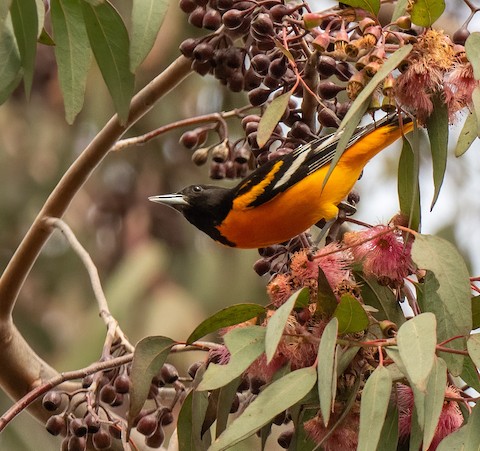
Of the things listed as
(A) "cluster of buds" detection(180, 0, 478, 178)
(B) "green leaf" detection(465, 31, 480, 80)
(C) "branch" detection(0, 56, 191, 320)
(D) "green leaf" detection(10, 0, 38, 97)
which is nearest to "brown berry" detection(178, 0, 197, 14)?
(A) "cluster of buds" detection(180, 0, 478, 178)

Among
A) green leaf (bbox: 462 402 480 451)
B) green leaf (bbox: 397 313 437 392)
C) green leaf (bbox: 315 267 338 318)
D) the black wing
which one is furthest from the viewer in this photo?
the black wing

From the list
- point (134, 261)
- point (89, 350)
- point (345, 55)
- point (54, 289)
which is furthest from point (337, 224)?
point (54, 289)

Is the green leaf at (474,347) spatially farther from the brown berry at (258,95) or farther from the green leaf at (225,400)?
the brown berry at (258,95)

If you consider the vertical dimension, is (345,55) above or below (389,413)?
above

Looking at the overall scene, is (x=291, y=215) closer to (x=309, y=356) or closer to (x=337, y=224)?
(x=337, y=224)

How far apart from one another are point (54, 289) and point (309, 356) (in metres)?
4.67

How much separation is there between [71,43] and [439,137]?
2.40ft

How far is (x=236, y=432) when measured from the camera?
1.52 metres

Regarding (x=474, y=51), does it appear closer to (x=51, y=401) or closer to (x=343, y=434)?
(x=343, y=434)

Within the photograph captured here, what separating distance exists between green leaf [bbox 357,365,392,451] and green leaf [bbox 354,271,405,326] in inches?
14.1

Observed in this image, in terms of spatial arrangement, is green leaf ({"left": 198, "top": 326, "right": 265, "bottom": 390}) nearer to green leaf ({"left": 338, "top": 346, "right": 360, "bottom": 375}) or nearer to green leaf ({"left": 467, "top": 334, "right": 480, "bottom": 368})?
green leaf ({"left": 338, "top": 346, "right": 360, "bottom": 375})

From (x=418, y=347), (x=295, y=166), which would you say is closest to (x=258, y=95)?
(x=295, y=166)

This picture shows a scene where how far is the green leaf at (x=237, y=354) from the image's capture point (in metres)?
1.60

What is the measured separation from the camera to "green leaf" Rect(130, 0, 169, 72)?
1770 mm
